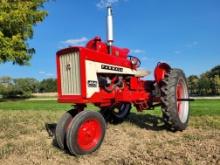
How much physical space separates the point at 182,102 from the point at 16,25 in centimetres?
1610

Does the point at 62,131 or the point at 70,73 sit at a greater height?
the point at 70,73

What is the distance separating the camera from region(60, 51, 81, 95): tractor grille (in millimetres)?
6504

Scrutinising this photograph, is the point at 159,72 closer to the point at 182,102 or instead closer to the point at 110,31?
the point at 182,102

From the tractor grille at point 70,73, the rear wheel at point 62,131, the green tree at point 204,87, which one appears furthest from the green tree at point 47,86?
the rear wheel at point 62,131

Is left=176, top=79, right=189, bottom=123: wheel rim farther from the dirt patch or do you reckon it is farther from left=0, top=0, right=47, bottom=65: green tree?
left=0, top=0, right=47, bottom=65: green tree

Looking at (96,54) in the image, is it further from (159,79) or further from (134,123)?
(134,123)

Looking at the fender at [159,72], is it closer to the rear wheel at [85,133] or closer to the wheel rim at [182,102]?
the wheel rim at [182,102]

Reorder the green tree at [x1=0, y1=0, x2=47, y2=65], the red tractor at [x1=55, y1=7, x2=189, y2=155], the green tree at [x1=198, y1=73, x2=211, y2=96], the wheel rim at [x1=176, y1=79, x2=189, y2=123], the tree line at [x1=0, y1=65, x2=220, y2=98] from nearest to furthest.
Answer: the red tractor at [x1=55, y1=7, x2=189, y2=155] → the wheel rim at [x1=176, y1=79, x2=189, y2=123] → the green tree at [x1=0, y1=0, x2=47, y2=65] → the tree line at [x1=0, y1=65, x2=220, y2=98] → the green tree at [x1=198, y1=73, x2=211, y2=96]

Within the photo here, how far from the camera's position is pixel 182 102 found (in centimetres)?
886

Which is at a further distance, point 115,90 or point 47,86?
point 47,86

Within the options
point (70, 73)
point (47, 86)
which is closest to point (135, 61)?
A: point (70, 73)

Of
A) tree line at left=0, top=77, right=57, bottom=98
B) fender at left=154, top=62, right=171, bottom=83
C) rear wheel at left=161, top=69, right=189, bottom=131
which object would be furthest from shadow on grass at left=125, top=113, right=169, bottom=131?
tree line at left=0, top=77, right=57, bottom=98

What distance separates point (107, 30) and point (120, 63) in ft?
2.55

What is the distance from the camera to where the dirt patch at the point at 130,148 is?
5.37 meters
